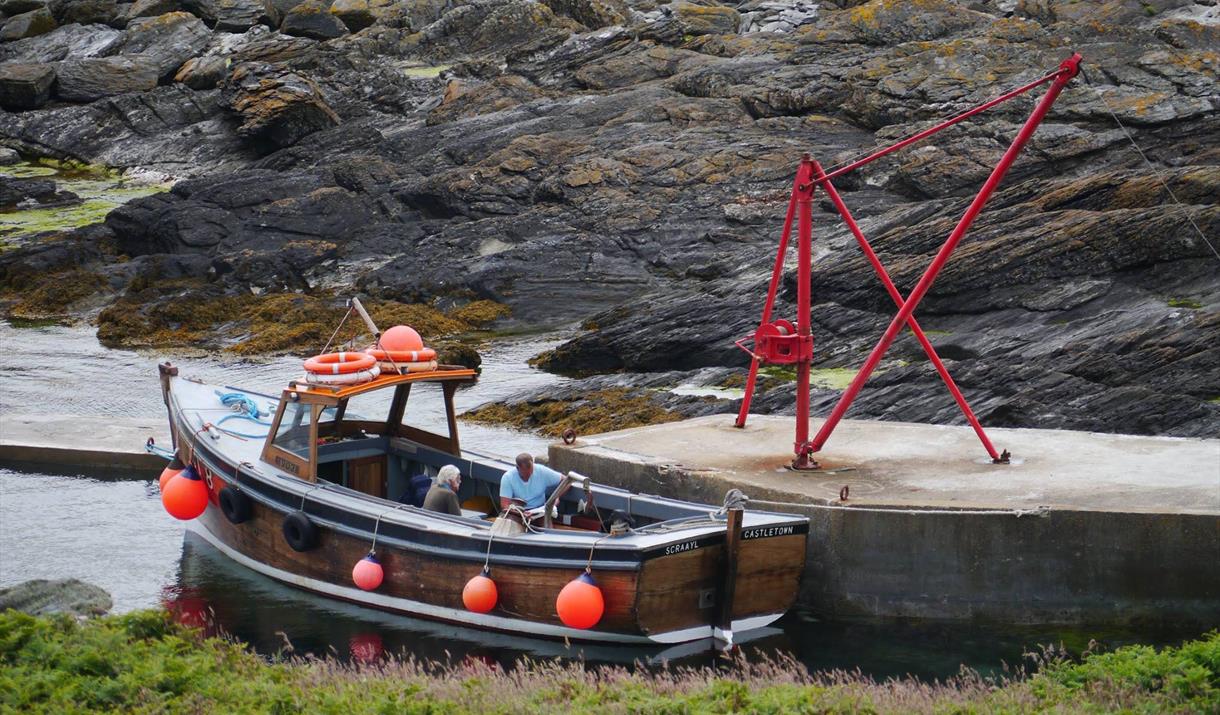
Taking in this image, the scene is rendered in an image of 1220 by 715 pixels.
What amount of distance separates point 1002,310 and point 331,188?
70.9ft

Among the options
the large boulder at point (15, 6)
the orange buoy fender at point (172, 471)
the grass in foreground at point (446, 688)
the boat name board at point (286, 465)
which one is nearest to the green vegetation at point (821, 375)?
the boat name board at point (286, 465)

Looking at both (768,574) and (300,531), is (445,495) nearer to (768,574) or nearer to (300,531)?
(300,531)

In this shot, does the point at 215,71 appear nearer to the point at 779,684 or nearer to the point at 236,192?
the point at 236,192

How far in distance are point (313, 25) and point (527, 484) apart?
169 ft

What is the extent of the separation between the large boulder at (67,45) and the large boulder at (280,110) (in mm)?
19346

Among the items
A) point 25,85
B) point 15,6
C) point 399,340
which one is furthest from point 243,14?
point 399,340

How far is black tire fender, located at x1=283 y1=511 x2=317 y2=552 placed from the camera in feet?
45.3

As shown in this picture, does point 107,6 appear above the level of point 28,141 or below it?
above

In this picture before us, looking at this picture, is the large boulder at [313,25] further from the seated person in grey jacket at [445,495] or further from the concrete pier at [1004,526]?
the seated person in grey jacket at [445,495]

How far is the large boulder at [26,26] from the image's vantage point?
64.2 metres

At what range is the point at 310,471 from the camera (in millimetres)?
14273

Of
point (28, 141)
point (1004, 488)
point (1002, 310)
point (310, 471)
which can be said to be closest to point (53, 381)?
point (310, 471)

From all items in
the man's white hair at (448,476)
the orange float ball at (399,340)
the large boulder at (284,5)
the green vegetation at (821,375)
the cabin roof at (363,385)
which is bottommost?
the green vegetation at (821,375)

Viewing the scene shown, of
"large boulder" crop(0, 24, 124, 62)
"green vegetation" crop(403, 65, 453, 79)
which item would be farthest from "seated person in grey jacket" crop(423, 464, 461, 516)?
"large boulder" crop(0, 24, 124, 62)
